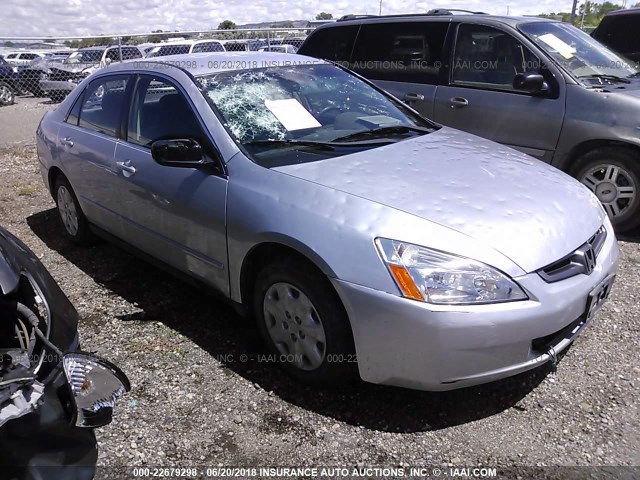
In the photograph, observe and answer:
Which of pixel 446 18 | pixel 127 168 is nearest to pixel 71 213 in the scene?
pixel 127 168

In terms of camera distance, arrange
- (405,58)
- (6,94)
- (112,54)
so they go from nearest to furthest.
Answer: (405,58) → (112,54) → (6,94)

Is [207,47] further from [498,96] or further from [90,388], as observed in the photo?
[90,388]

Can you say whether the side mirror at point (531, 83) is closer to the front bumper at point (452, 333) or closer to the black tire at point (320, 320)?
the front bumper at point (452, 333)

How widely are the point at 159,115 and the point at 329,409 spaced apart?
215 cm

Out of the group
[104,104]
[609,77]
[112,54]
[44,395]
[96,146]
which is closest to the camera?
[44,395]

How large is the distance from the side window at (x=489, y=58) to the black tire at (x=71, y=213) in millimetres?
3791

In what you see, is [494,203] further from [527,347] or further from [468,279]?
[527,347]

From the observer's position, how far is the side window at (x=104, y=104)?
3.96m

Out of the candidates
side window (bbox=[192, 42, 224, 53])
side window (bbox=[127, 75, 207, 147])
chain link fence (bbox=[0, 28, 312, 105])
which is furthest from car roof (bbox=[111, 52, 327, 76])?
side window (bbox=[192, 42, 224, 53])

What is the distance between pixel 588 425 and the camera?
2.56 m

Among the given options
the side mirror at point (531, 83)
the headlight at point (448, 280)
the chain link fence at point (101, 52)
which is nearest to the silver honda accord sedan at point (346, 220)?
the headlight at point (448, 280)

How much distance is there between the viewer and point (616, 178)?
15.7 feet

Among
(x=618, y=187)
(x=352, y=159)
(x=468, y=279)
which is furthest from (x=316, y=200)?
(x=618, y=187)

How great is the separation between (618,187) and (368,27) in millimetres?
3204
